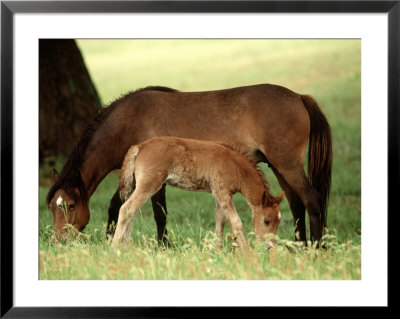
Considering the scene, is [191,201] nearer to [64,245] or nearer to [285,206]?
[285,206]

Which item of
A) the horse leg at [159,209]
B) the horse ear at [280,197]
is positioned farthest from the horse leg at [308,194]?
the horse leg at [159,209]

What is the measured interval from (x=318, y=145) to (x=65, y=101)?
140 inches

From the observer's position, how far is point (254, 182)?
6336 millimetres

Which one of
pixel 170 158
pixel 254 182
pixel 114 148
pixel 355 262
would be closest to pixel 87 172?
pixel 114 148

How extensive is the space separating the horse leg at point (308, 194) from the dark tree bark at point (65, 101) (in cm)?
274

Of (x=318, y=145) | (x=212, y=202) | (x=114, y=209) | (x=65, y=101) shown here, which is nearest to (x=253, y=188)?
(x=318, y=145)

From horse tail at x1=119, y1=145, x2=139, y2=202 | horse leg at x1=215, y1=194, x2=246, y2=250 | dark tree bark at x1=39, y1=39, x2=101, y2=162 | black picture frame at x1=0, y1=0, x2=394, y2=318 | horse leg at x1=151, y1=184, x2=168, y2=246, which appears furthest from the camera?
dark tree bark at x1=39, y1=39, x2=101, y2=162

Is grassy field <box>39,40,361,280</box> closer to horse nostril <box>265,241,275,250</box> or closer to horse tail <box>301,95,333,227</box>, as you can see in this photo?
horse nostril <box>265,241,275,250</box>

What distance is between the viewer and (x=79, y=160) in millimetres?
6680

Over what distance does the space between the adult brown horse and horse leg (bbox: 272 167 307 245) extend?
0.03 feet

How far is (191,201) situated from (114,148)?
6.81 feet

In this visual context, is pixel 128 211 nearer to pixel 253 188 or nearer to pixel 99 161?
pixel 99 161

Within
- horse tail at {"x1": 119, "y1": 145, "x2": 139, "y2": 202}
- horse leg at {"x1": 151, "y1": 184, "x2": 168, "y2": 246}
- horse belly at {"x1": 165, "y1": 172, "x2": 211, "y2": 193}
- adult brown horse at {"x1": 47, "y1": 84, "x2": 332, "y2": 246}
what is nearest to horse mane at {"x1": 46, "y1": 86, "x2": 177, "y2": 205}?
adult brown horse at {"x1": 47, "y1": 84, "x2": 332, "y2": 246}

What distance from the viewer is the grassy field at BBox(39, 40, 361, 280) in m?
5.38
